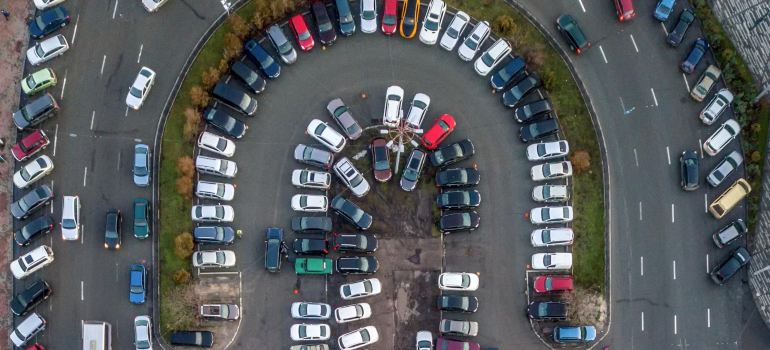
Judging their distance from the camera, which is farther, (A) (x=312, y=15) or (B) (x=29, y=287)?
(A) (x=312, y=15)

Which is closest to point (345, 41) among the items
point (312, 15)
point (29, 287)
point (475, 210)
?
point (312, 15)

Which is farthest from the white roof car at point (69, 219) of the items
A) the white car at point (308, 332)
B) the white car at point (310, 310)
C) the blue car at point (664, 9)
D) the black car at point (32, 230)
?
the blue car at point (664, 9)

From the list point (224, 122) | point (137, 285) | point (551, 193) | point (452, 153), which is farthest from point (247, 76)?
point (551, 193)

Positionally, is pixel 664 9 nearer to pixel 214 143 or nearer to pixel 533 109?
pixel 533 109

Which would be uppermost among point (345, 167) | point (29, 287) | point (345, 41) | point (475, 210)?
point (345, 41)

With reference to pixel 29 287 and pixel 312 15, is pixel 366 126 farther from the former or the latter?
pixel 29 287

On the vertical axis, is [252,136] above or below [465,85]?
below
